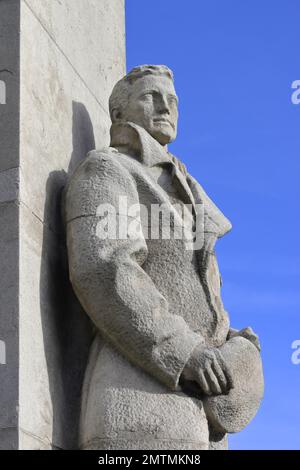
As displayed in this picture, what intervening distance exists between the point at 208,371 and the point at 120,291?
2.25 ft

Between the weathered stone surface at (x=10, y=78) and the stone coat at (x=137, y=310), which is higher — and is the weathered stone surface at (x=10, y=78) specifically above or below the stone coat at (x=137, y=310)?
above

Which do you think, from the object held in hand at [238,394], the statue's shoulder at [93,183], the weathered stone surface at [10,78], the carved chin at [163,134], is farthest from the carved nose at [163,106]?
the object held in hand at [238,394]

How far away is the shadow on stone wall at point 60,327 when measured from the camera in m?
7.63

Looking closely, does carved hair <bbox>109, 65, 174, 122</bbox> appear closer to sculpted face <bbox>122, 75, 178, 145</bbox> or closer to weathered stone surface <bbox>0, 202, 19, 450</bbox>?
sculpted face <bbox>122, 75, 178, 145</bbox>

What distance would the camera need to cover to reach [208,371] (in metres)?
7.46

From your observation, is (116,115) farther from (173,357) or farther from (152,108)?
(173,357)

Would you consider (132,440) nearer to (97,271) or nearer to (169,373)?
(169,373)

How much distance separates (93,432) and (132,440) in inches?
10.2

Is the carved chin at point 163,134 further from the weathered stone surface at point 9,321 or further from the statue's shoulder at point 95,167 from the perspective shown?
the weathered stone surface at point 9,321

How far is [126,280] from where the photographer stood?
7523 millimetres

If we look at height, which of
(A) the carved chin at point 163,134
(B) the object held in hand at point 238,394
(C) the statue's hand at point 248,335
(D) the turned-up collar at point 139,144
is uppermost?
(A) the carved chin at point 163,134

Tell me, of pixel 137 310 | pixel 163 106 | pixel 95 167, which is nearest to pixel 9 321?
pixel 137 310

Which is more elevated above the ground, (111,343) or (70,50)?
(70,50)

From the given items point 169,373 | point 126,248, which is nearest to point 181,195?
point 126,248
